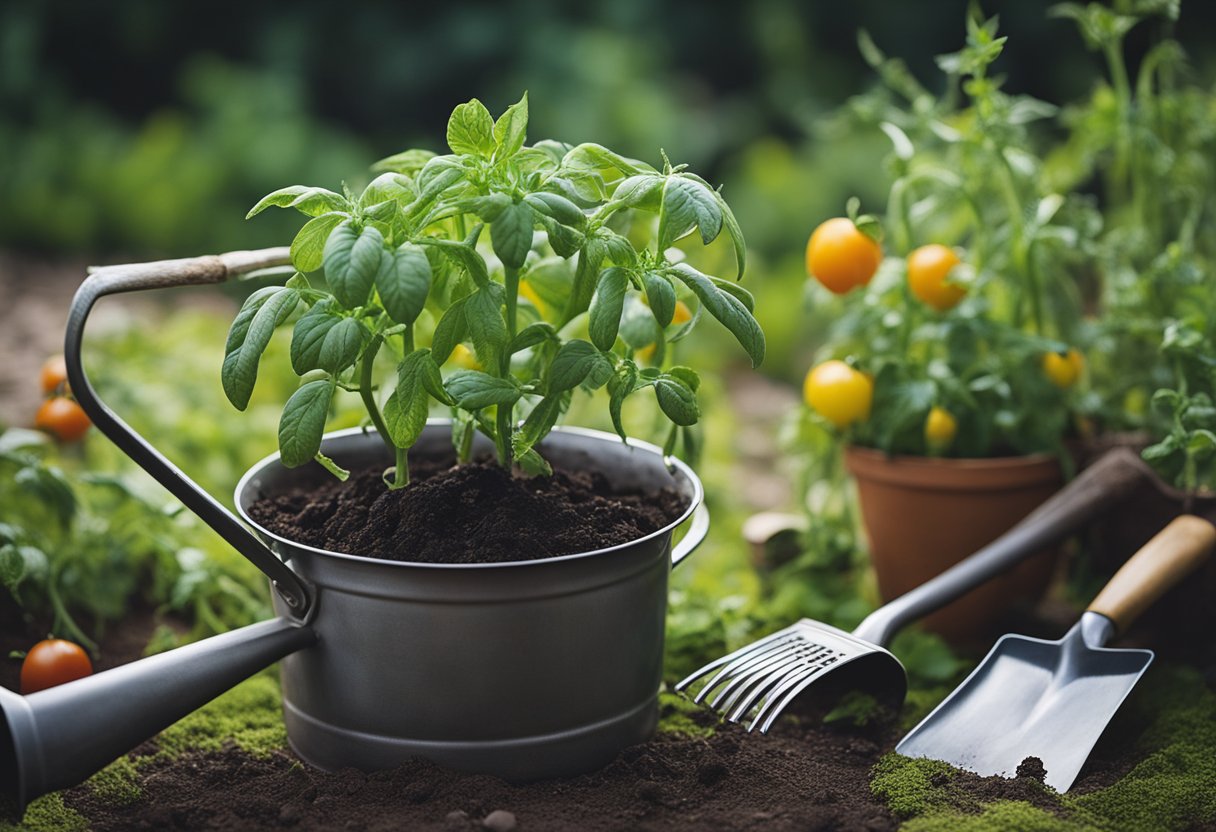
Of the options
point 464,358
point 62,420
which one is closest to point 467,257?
point 464,358

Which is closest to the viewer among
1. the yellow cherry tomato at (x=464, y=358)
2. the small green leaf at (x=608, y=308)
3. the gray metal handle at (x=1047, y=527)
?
the small green leaf at (x=608, y=308)

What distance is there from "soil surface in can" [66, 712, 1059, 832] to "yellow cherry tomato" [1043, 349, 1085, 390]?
0.84m

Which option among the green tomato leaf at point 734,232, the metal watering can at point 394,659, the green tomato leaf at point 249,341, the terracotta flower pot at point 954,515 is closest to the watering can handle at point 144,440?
the metal watering can at point 394,659

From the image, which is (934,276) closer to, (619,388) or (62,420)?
(619,388)

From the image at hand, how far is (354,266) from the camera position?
1454 millimetres

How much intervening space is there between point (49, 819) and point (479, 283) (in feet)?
2.90

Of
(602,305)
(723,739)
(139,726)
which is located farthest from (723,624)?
(139,726)

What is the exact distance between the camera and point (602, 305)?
156 centimetres

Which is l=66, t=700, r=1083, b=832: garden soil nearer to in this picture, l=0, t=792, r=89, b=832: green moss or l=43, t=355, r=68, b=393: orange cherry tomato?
l=0, t=792, r=89, b=832: green moss

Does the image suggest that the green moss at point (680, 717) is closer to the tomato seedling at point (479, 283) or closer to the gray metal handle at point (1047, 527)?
the gray metal handle at point (1047, 527)

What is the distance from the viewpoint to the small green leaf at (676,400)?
1.59 m

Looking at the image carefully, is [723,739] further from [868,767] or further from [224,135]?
[224,135]

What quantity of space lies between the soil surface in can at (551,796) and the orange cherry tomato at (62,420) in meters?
0.65

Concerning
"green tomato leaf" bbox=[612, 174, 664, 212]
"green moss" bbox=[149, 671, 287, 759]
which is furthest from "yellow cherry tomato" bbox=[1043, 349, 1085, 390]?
"green moss" bbox=[149, 671, 287, 759]
